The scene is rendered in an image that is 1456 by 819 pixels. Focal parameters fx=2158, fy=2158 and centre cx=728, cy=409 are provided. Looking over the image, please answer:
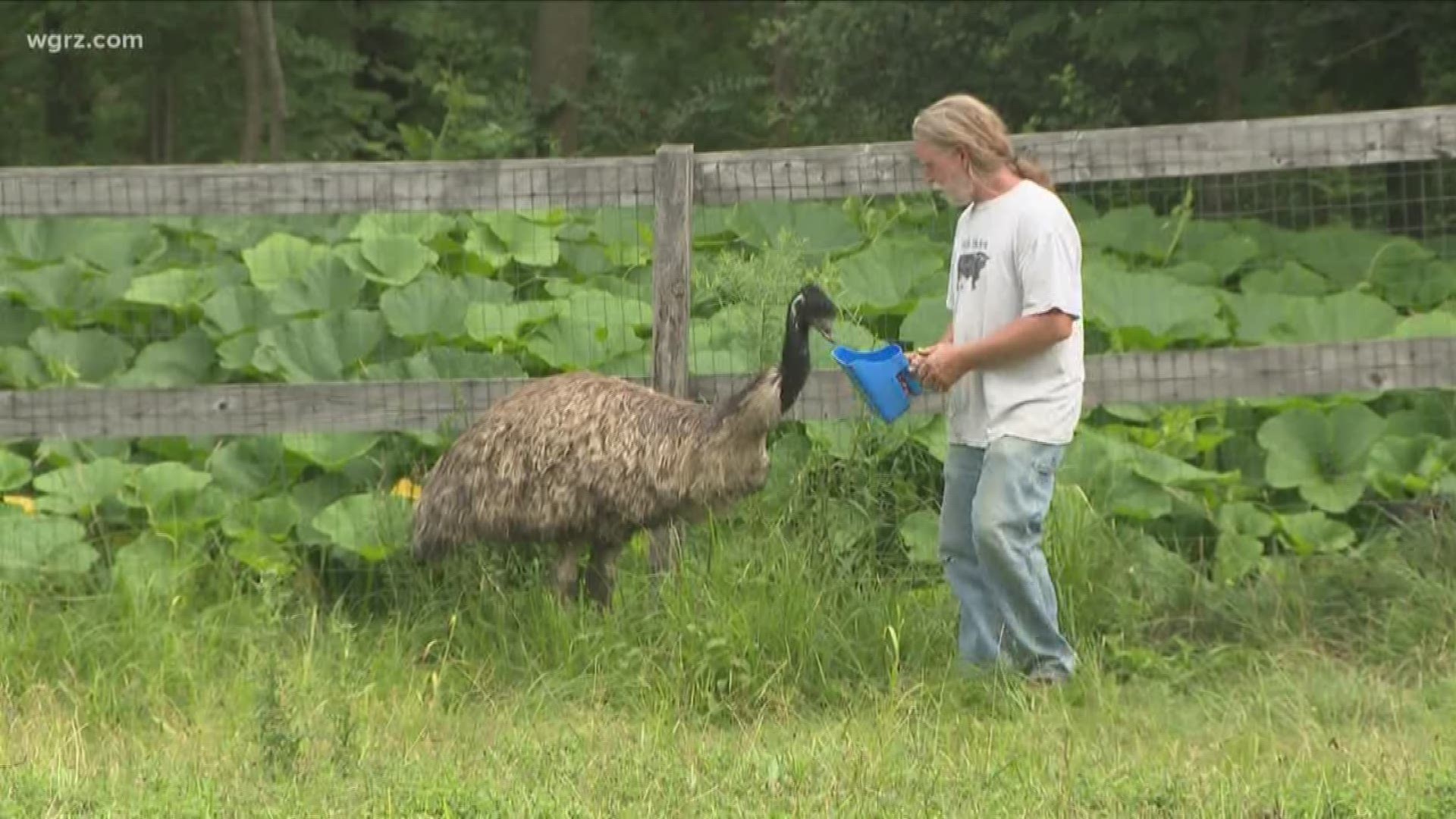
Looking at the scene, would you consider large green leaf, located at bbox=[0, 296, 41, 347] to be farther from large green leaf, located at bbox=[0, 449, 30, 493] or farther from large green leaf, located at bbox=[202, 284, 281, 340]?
large green leaf, located at bbox=[0, 449, 30, 493]

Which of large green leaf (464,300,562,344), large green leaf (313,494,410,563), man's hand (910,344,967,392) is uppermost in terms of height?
large green leaf (464,300,562,344)

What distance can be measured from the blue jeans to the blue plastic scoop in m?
0.33

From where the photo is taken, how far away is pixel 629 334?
Answer: 27.8 feet

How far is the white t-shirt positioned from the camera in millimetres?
6445

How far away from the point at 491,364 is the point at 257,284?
4.83 ft

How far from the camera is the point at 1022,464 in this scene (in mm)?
6543

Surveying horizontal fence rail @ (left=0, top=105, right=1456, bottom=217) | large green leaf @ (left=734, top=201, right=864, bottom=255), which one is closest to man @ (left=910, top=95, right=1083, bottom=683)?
horizontal fence rail @ (left=0, top=105, right=1456, bottom=217)

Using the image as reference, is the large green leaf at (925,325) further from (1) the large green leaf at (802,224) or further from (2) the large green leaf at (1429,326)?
(2) the large green leaf at (1429,326)

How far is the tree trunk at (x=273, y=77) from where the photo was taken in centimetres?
1683

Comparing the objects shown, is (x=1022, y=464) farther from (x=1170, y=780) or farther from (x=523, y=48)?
(x=523, y=48)

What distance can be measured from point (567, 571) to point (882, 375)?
4.61 ft

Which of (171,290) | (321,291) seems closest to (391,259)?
(321,291)

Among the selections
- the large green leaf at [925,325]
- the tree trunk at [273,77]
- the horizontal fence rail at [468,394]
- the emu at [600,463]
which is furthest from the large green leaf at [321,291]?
the tree trunk at [273,77]

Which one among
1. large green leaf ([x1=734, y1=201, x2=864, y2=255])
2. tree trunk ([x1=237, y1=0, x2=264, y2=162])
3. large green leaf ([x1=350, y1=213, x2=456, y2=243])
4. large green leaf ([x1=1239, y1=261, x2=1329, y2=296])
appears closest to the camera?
large green leaf ([x1=734, y1=201, x2=864, y2=255])
